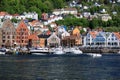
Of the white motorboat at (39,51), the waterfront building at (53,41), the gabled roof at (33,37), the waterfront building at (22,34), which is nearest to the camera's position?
the white motorboat at (39,51)

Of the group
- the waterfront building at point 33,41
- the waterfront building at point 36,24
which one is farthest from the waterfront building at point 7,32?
the waterfront building at point 36,24

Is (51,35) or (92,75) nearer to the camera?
(92,75)

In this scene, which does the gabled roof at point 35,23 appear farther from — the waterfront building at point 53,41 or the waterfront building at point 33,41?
the waterfront building at point 33,41

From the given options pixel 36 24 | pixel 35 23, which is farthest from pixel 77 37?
pixel 35 23

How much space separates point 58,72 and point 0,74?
216 inches

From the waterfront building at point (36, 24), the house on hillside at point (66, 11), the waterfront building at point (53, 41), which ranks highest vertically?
the house on hillside at point (66, 11)

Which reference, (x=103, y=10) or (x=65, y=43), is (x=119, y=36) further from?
(x=103, y=10)

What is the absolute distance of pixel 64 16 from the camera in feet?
454

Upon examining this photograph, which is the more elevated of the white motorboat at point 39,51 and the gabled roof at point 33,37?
the gabled roof at point 33,37

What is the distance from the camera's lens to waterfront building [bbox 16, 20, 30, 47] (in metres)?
104

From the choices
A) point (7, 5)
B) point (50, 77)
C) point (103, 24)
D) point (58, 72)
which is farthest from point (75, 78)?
point (7, 5)

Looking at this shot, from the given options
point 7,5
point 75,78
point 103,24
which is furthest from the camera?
point 7,5

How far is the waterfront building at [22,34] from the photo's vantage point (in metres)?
104

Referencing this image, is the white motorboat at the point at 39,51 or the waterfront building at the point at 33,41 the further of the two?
the waterfront building at the point at 33,41
